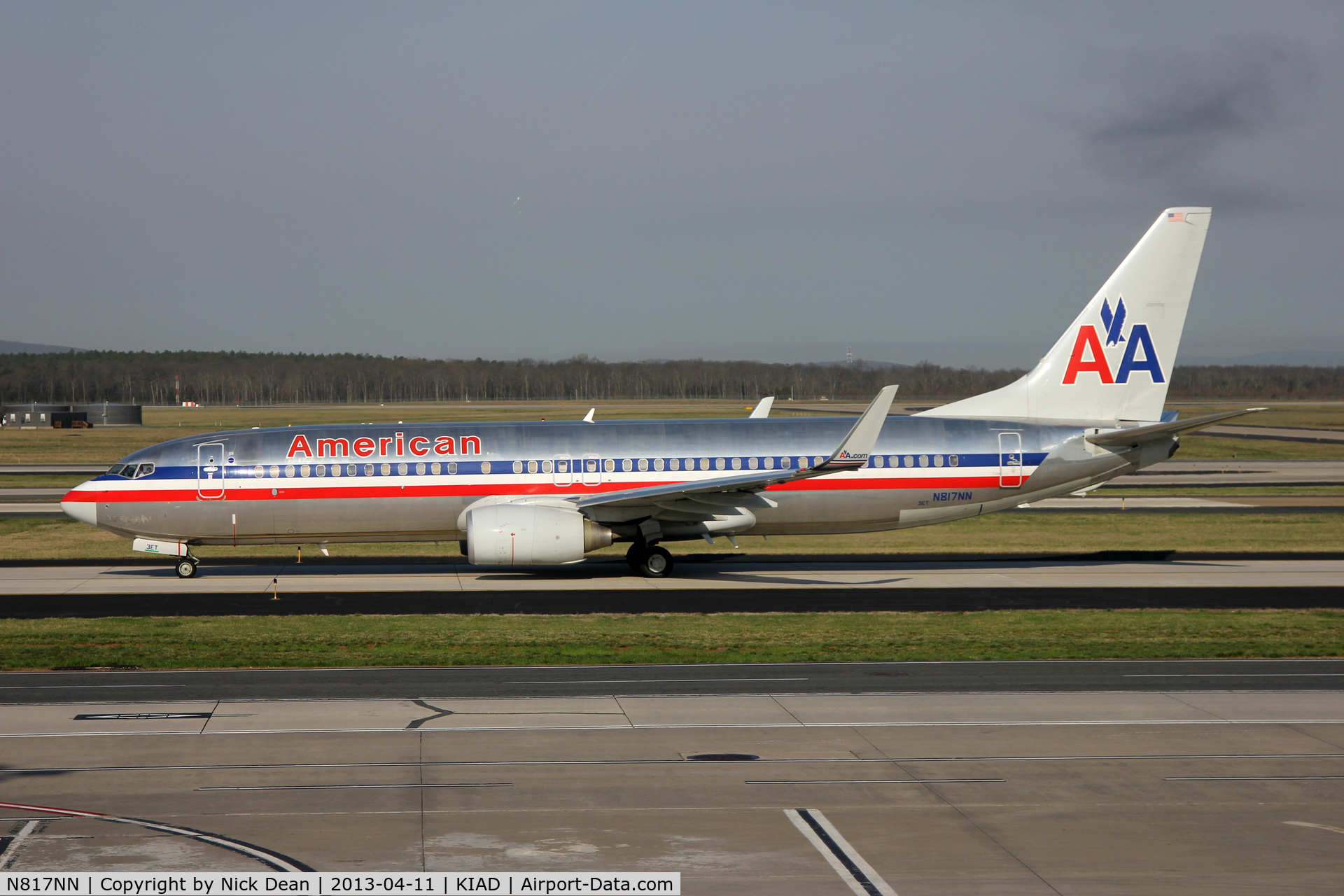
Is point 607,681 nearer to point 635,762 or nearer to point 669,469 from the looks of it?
point 635,762

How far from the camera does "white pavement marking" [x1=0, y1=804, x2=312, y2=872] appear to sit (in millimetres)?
11016

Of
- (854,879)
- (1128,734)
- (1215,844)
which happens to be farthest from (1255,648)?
(854,879)

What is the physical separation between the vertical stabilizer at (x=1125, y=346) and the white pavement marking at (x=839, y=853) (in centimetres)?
2425

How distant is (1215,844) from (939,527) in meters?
33.6

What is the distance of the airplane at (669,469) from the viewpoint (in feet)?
105

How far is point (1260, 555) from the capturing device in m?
36.1

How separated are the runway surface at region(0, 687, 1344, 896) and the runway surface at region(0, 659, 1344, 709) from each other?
594mm

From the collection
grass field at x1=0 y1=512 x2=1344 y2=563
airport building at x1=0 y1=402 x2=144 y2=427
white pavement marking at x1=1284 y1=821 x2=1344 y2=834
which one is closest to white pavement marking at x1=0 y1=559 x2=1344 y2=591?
grass field at x1=0 y1=512 x2=1344 y2=563

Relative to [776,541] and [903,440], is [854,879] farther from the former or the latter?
[776,541]

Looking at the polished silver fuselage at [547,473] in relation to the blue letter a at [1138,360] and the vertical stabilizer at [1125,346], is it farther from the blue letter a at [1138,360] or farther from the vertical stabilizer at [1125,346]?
the blue letter a at [1138,360]

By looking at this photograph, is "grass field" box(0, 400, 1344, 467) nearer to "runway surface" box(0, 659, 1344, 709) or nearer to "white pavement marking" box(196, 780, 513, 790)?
"runway surface" box(0, 659, 1344, 709)

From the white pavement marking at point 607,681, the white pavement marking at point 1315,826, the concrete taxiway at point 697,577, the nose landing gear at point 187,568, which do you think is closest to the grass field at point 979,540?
the concrete taxiway at point 697,577

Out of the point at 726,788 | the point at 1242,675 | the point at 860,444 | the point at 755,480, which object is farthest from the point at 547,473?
the point at 726,788

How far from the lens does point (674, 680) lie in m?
19.8
